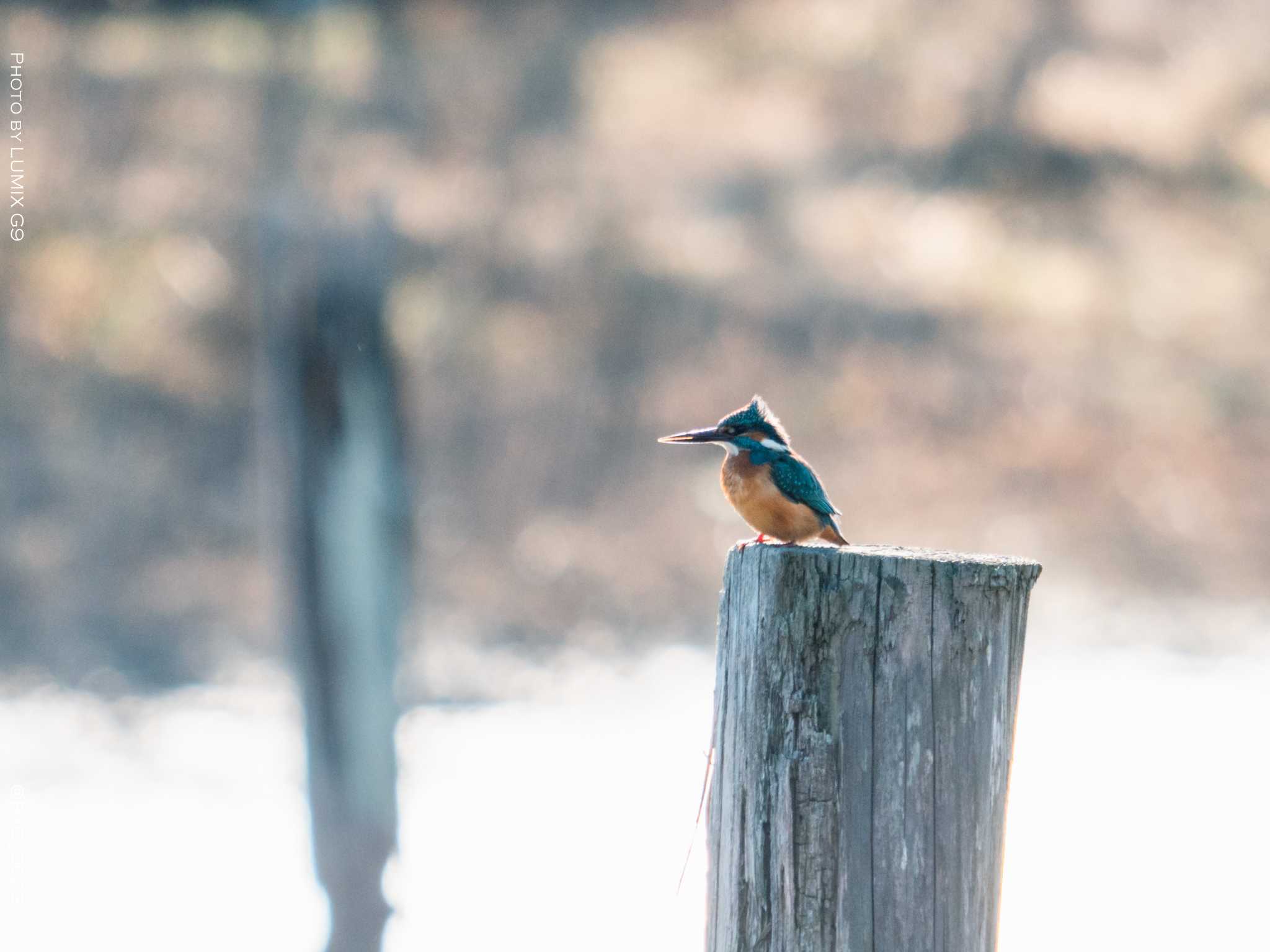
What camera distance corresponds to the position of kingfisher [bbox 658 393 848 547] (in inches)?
110

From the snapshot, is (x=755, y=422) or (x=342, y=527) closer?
(x=755, y=422)

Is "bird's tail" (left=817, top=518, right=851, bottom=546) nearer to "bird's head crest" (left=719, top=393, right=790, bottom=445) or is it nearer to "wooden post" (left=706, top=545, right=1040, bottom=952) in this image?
"bird's head crest" (left=719, top=393, right=790, bottom=445)

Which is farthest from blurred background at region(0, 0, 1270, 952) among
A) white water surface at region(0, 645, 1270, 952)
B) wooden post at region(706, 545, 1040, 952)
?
wooden post at region(706, 545, 1040, 952)

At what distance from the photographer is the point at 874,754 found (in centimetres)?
174

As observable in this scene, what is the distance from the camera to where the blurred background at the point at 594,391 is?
5609 mm

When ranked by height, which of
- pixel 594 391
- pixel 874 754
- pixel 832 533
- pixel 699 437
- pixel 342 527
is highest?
pixel 594 391

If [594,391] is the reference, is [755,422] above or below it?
below

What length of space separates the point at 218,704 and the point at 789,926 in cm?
938

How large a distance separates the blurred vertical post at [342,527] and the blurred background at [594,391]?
123 millimetres

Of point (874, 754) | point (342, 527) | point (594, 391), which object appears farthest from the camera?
point (594, 391)

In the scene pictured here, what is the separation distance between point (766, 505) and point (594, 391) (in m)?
5.85

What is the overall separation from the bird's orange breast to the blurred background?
78 centimetres

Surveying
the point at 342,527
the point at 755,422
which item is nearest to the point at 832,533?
the point at 755,422

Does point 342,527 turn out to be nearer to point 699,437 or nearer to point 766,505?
point 699,437
